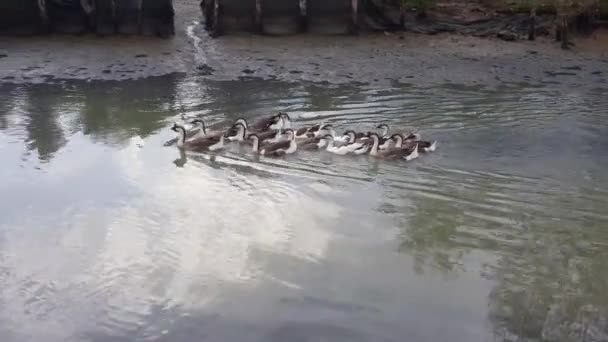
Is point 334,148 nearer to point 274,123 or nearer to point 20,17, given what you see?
point 274,123

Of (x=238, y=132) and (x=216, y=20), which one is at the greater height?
(x=216, y=20)

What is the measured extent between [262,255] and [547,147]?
6.10 m

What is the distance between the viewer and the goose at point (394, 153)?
483 inches

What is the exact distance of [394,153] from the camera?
40.5 ft

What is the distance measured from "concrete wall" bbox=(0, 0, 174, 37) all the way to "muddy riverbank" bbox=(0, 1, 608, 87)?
0.43 m

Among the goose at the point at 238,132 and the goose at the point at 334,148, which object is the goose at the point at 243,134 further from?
the goose at the point at 334,148

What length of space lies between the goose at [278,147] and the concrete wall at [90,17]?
9920 millimetres

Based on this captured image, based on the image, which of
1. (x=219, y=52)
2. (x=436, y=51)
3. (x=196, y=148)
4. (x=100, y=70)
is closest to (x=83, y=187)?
(x=196, y=148)

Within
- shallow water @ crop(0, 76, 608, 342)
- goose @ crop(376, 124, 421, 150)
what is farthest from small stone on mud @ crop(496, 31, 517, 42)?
goose @ crop(376, 124, 421, 150)

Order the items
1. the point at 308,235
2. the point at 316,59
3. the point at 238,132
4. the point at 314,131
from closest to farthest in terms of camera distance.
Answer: the point at 308,235 → the point at 238,132 → the point at 314,131 → the point at 316,59

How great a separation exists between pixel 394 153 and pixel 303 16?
10889 millimetres

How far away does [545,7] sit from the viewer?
22.6 m

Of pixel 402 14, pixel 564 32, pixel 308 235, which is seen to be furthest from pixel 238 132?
pixel 564 32

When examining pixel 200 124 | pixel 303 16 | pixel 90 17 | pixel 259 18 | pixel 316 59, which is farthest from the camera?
pixel 303 16
